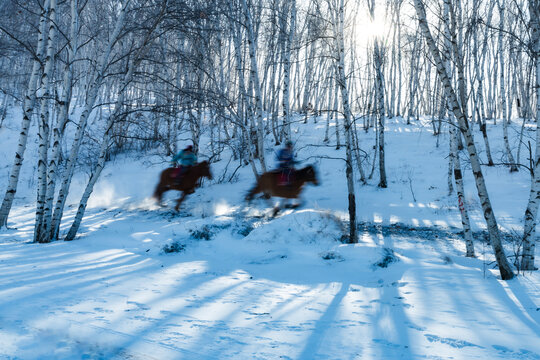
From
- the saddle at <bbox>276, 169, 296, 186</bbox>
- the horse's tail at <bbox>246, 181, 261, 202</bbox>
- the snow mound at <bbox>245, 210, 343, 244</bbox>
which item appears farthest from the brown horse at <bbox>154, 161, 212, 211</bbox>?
the snow mound at <bbox>245, 210, 343, 244</bbox>

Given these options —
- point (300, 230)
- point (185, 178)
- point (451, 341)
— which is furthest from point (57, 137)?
point (451, 341)

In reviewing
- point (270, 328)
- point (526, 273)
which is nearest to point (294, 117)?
point (526, 273)

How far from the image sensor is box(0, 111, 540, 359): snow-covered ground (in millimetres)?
2432

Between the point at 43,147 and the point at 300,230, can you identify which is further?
the point at 300,230

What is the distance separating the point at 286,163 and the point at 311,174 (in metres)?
Answer: 0.82

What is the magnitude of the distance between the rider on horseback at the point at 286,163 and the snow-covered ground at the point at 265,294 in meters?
1.70

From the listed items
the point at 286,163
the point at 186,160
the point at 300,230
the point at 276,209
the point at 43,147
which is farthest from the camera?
the point at 276,209

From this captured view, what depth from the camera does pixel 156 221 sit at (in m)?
11.1

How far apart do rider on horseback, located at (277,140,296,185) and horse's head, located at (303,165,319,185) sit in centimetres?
44

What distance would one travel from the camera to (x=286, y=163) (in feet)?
32.1

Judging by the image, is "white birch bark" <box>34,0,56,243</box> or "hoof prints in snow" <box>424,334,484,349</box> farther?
"white birch bark" <box>34,0,56,243</box>

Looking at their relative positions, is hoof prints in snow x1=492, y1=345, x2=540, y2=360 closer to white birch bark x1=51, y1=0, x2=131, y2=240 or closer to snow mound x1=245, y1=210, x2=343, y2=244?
snow mound x1=245, y1=210, x2=343, y2=244

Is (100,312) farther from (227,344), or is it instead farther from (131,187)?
(131,187)

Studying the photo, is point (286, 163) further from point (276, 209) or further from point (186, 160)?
point (186, 160)
